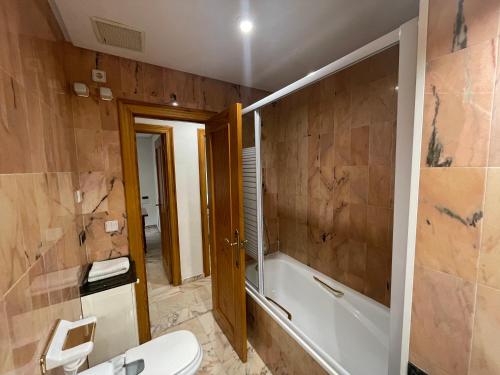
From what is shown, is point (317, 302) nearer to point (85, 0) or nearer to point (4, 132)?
point (4, 132)

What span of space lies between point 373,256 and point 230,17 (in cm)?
194

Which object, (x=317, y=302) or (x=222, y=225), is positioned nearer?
(x=222, y=225)

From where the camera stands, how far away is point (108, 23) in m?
1.27

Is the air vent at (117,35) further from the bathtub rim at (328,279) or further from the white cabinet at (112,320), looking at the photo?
the bathtub rim at (328,279)

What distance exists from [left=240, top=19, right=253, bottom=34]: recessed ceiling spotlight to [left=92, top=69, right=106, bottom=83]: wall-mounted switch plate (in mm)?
1072

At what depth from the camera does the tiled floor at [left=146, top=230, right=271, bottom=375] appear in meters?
1.65

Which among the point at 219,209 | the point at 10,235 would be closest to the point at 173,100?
the point at 219,209

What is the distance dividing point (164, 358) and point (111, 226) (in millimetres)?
1013

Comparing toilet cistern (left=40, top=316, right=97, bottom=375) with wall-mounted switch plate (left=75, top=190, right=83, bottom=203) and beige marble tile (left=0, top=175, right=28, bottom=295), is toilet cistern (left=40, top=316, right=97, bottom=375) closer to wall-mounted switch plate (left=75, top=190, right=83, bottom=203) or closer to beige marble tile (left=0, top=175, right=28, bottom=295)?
beige marble tile (left=0, top=175, right=28, bottom=295)

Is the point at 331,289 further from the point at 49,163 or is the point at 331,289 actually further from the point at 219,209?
the point at 49,163

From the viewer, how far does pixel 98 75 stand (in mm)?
1535

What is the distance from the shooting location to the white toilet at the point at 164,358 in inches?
44.4

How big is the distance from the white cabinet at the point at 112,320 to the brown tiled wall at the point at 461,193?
1688mm

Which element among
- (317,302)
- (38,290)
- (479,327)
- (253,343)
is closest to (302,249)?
(317,302)
